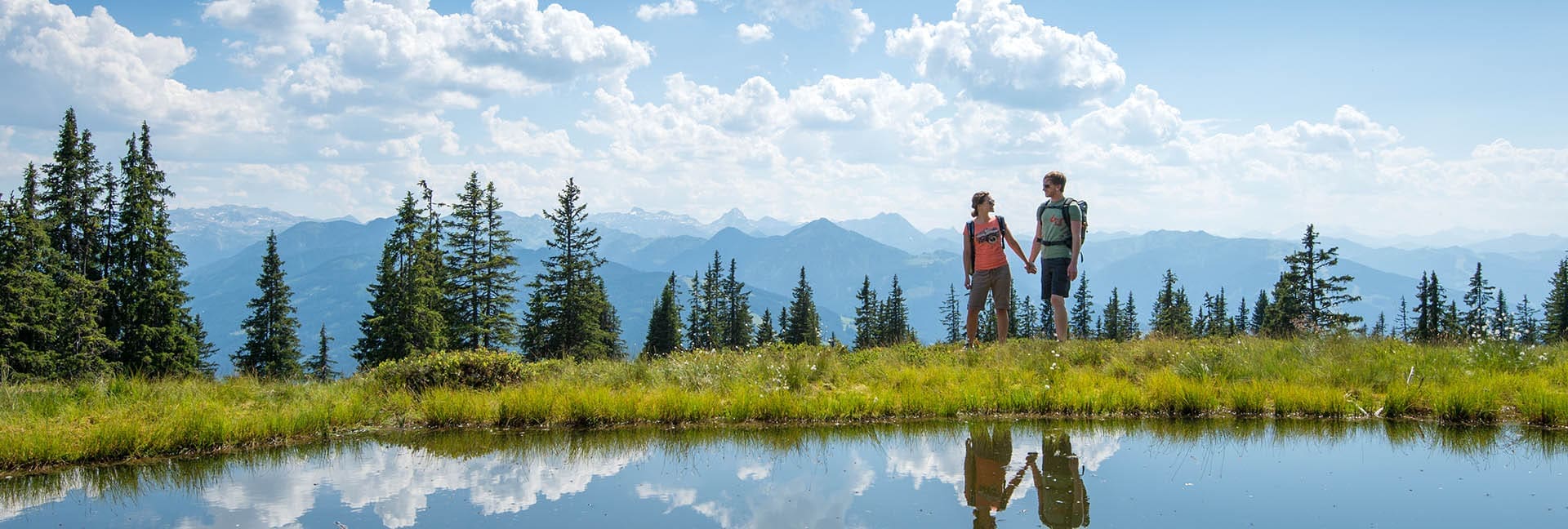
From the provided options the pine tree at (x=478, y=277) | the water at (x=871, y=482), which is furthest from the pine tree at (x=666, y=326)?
the water at (x=871, y=482)

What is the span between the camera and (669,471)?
599 centimetres

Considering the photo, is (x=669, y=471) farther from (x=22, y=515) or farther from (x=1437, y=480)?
(x=1437, y=480)

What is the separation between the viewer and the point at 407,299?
3956 centimetres

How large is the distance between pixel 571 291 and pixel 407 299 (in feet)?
32.9

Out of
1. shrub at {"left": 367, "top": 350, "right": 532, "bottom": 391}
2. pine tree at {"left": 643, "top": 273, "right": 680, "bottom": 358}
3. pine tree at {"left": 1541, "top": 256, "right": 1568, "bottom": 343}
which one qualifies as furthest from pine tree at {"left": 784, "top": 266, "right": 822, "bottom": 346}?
shrub at {"left": 367, "top": 350, "right": 532, "bottom": 391}

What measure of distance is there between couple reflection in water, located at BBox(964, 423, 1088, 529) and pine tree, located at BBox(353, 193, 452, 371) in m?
35.4

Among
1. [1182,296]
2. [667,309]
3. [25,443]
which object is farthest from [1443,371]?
[1182,296]

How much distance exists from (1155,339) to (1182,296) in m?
74.6

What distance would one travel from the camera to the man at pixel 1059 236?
1120 centimetres

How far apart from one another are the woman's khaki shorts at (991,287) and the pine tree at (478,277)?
35.4 m

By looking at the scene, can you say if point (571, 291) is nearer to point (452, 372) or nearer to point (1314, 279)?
point (452, 372)

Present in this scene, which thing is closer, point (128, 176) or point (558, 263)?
point (128, 176)

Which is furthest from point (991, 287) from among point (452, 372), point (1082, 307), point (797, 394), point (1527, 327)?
point (1082, 307)

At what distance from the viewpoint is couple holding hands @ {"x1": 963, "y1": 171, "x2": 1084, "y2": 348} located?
11297 mm
